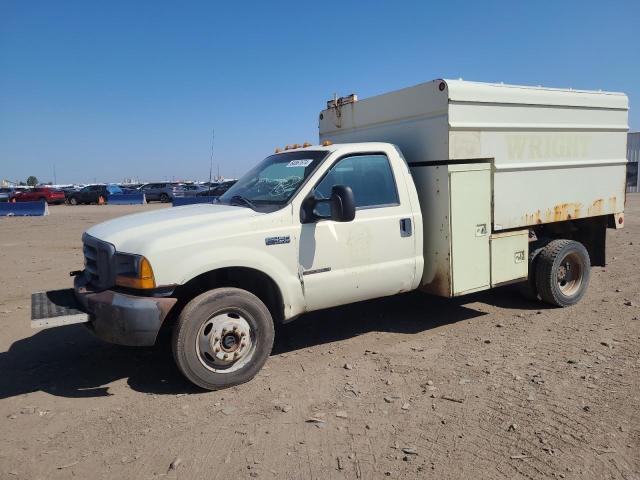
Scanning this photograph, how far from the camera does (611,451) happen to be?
3.15 metres

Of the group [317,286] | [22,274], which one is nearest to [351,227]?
[317,286]

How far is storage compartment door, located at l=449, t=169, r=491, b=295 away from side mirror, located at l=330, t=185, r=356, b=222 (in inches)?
54.1

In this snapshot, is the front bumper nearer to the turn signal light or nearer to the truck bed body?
the turn signal light

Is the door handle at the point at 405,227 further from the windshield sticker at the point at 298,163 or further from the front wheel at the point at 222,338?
the front wheel at the point at 222,338

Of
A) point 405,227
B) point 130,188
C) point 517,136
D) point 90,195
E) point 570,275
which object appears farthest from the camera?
point 130,188

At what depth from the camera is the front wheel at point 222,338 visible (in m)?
4.04

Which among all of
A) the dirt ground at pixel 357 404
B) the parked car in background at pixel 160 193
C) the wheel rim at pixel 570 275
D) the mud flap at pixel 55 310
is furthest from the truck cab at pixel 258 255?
the parked car in background at pixel 160 193

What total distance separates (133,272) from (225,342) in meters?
0.94

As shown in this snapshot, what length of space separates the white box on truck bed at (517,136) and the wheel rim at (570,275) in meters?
0.58

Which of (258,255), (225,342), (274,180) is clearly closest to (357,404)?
(225,342)

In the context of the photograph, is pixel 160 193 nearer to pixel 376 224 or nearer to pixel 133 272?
pixel 376 224

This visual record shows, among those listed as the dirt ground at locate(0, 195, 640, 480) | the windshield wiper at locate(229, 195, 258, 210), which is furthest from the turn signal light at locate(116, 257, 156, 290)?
the windshield wiper at locate(229, 195, 258, 210)

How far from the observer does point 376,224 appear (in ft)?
15.9

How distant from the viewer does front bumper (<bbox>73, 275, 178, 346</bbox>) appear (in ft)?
12.7
